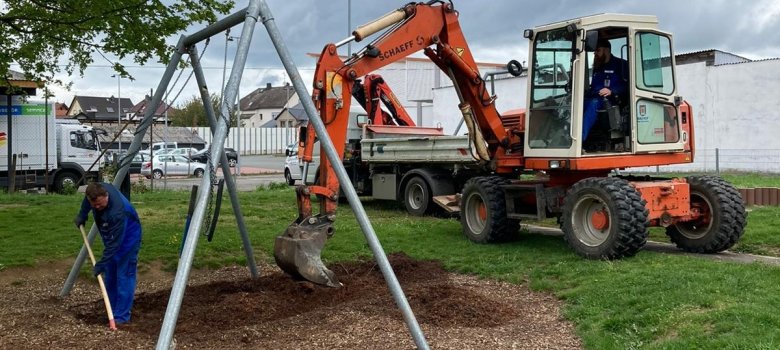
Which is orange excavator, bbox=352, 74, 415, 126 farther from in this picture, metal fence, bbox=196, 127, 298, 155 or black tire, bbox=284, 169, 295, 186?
metal fence, bbox=196, 127, 298, 155

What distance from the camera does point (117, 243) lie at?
275 inches

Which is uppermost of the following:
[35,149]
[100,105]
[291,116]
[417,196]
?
[100,105]

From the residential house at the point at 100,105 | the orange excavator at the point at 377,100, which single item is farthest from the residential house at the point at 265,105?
the orange excavator at the point at 377,100

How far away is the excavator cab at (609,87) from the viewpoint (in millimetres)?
9805

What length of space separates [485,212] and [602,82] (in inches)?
108

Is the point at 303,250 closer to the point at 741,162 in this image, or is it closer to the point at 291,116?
the point at 741,162

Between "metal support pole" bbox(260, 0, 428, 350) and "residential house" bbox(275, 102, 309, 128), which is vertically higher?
"residential house" bbox(275, 102, 309, 128)

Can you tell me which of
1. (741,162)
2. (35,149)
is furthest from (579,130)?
(35,149)

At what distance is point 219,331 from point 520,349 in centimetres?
262

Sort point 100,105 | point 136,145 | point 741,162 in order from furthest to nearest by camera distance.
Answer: point 100,105 → point 741,162 → point 136,145

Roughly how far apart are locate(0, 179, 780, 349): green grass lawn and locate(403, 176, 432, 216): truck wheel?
358 millimetres

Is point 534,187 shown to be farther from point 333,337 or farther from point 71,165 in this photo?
point 71,165

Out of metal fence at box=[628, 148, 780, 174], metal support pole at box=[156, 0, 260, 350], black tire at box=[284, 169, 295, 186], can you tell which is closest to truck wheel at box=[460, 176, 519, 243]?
metal support pole at box=[156, 0, 260, 350]

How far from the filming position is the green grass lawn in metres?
5.87
